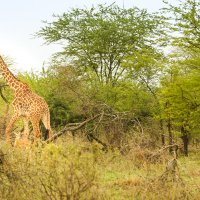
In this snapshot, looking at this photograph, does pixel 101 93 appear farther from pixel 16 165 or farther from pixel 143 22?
pixel 16 165

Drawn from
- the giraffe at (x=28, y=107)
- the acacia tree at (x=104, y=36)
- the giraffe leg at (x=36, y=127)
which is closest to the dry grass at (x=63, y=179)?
the giraffe leg at (x=36, y=127)

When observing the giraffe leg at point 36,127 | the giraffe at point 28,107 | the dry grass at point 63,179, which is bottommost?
the dry grass at point 63,179

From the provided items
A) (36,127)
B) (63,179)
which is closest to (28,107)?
(36,127)

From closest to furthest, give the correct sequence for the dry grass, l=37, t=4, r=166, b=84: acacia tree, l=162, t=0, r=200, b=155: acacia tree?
the dry grass < l=162, t=0, r=200, b=155: acacia tree < l=37, t=4, r=166, b=84: acacia tree

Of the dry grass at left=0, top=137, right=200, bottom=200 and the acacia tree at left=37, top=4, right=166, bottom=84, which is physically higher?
the acacia tree at left=37, top=4, right=166, bottom=84

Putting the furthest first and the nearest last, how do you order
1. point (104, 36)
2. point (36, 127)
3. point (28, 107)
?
point (104, 36) < point (28, 107) < point (36, 127)

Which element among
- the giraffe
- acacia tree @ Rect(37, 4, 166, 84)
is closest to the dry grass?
the giraffe

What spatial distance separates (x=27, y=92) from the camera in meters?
15.5

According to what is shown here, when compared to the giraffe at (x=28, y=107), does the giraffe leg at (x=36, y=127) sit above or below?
below

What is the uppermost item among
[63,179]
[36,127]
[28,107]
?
[28,107]

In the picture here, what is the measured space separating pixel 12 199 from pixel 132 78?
524 inches

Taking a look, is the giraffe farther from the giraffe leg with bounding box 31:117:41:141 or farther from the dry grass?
the dry grass

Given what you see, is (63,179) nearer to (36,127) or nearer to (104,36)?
(36,127)

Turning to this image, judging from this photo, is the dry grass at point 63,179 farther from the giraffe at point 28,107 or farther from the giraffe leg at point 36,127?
the giraffe at point 28,107
